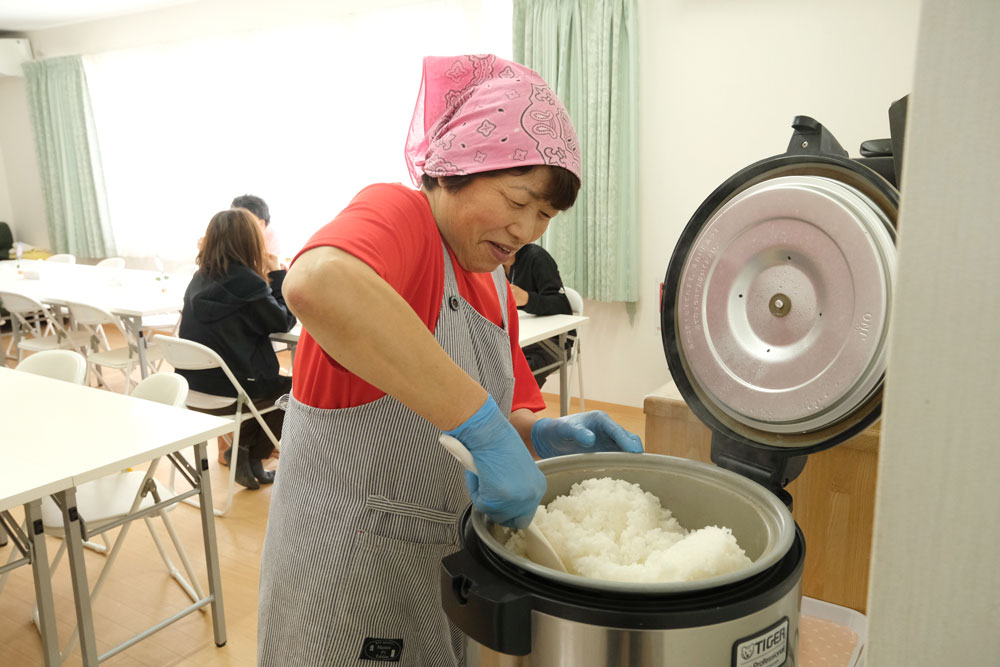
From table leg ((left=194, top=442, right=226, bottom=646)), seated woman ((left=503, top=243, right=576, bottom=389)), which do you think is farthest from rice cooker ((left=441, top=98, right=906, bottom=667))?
seated woman ((left=503, top=243, right=576, bottom=389))

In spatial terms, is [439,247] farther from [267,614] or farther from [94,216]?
[94,216]

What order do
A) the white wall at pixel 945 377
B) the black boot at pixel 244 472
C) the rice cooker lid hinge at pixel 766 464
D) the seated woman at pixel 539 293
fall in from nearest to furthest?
the white wall at pixel 945 377 < the rice cooker lid hinge at pixel 766 464 < the black boot at pixel 244 472 < the seated woman at pixel 539 293

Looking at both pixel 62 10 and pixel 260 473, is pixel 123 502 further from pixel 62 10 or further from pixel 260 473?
pixel 62 10

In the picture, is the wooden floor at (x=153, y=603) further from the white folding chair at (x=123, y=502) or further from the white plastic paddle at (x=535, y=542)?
the white plastic paddle at (x=535, y=542)

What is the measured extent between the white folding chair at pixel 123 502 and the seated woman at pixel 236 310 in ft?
2.55

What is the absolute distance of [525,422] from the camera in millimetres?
1184

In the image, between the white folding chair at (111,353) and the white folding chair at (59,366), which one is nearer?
the white folding chair at (59,366)

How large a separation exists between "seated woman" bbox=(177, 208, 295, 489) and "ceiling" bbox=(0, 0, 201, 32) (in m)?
4.39

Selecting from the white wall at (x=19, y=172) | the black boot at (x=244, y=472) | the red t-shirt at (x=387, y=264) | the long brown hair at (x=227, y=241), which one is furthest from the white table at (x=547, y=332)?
the white wall at (x=19, y=172)

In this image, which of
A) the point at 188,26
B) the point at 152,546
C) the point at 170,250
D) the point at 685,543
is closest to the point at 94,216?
the point at 170,250

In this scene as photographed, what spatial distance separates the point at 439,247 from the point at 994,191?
2.51ft

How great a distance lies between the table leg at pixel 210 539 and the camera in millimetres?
2270

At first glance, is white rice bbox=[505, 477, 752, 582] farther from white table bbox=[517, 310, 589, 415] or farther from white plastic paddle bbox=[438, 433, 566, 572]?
white table bbox=[517, 310, 589, 415]

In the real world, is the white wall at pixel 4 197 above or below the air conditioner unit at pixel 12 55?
below
